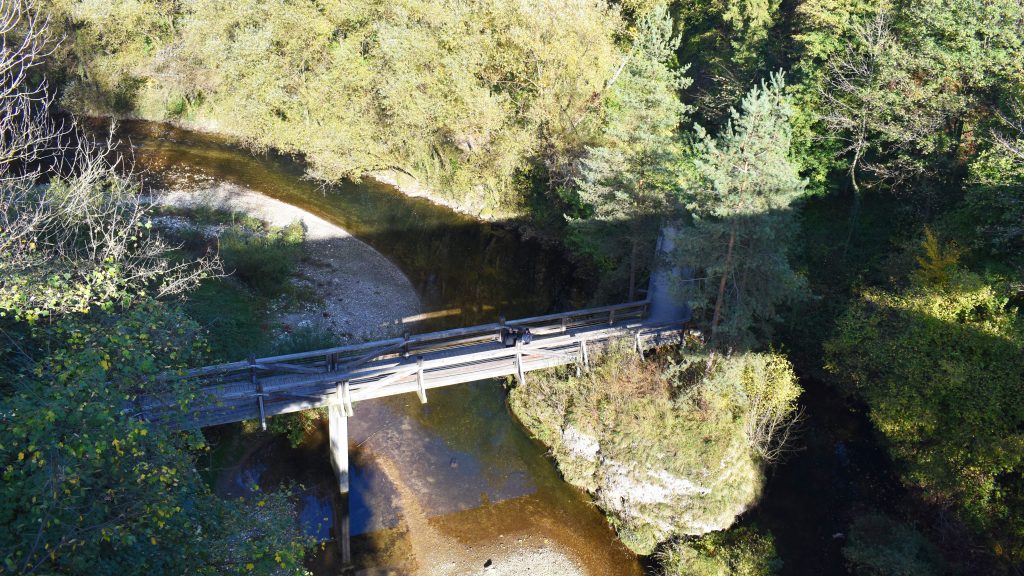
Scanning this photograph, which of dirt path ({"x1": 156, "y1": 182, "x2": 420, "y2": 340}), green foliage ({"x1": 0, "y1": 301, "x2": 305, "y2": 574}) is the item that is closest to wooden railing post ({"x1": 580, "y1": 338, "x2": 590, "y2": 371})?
dirt path ({"x1": 156, "y1": 182, "x2": 420, "y2": 340})

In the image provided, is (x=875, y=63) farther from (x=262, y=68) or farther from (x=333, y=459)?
(x=262, y=68)

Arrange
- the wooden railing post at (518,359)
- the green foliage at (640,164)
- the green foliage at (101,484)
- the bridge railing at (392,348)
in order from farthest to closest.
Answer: the green foliage at (640,164)
the wooden railing post at (518,359)
the bridge railing at (392,348)
the green foliage at (101,484)

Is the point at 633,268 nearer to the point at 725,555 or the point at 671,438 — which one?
the point at 671,438

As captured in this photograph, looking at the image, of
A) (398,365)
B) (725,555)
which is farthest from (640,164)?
(725,555)

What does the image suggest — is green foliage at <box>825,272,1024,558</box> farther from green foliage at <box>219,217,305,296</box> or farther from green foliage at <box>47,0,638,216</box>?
green foliage at <box>219,217,305,296</box>

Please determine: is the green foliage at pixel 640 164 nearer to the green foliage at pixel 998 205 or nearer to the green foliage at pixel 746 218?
the green foliage at pixel 746 218

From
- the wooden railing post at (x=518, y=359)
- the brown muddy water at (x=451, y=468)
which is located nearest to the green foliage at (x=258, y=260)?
the brown muddy water at (x=451, y=468)
